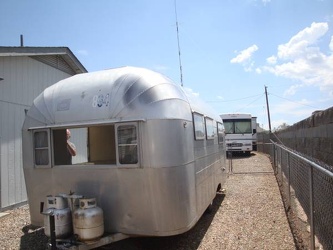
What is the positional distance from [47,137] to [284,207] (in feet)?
19.2

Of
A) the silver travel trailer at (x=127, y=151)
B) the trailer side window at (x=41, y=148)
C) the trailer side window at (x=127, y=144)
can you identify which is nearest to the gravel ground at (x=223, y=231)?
the silver travel trailer at (x=127, y=151)

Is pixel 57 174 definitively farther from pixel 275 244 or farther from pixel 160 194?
pixel 275 244

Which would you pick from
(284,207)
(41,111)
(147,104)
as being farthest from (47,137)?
(284,207)

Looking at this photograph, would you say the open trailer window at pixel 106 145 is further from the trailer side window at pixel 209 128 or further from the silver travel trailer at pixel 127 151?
the trailer side window at pixel 209 128

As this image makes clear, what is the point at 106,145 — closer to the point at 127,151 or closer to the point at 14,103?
the point at 127,151

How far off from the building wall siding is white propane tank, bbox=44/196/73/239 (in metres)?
4.46

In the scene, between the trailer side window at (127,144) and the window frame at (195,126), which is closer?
the trailer side window at (127,144)

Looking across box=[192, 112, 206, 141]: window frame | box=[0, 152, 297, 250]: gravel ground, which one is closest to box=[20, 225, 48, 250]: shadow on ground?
box=[0, 152, 297, 250]: gravel ground

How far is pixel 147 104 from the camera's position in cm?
460

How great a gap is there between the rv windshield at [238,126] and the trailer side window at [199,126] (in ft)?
54.7

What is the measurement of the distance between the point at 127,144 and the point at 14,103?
18.8 feet

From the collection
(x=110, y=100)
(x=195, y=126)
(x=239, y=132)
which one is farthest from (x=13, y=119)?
(x=239, y=132)

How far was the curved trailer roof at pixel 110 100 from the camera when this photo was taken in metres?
4.60

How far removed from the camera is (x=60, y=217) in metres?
4.40
